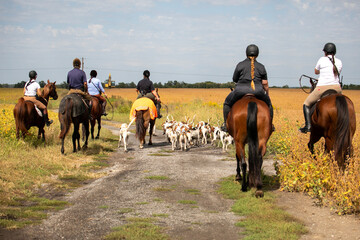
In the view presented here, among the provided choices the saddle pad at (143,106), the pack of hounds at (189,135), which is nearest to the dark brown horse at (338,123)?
the pack of hounds at (189,135)

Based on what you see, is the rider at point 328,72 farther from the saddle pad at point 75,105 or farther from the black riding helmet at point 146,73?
the black riding helmet at point 146,73

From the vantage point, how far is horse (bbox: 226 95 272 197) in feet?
26.6

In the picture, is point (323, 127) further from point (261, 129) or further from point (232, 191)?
point (232, 191)

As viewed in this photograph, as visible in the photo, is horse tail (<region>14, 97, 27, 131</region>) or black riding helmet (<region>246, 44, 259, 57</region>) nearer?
black riding helmet (<region>246, 44, 259, 57</region>)

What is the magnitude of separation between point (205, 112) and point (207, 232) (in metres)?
19.2

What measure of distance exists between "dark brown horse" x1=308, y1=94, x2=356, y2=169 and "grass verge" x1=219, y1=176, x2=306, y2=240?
5.09 ft

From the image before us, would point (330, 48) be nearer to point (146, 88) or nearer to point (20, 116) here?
point (20, 116)

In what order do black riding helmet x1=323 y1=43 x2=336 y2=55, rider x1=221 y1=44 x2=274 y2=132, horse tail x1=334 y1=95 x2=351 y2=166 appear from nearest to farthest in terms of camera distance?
horse tail x1=334 y1=95 x2=351 y2=166, rider x1=221 y1=44 x2=274 y2=132, black riding helmet x1=323 y1=43 x2=336 y2=55

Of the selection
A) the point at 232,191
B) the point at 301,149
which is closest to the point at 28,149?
the point at 232,191

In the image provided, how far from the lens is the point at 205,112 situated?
82.6ft

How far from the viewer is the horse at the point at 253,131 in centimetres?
810

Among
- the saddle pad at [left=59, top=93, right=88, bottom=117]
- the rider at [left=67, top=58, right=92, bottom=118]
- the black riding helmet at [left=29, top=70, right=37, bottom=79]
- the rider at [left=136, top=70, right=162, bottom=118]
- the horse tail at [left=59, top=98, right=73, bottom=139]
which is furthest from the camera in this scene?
the rider at [left=136, top=70, right=162, bottom=118]

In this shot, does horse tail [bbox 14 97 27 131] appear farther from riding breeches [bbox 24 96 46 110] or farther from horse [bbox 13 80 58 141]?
riding breeches [bbox 24 96 46 110]

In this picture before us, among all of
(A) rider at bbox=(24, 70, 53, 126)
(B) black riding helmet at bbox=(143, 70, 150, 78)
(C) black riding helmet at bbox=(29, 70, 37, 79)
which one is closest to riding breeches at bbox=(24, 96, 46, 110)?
(A) rider at bbox=(24, 70, 53, 126)
